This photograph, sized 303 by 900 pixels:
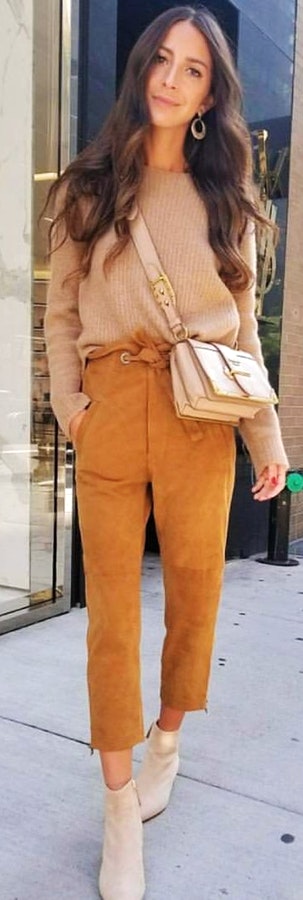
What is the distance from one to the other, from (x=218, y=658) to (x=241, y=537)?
211 cm

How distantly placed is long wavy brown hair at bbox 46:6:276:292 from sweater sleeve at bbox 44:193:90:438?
4 cm

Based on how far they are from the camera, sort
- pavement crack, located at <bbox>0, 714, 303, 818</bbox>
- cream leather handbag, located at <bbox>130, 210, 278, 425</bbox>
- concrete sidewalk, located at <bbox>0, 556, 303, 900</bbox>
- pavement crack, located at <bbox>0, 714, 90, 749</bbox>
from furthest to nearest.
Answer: pavement crack, located at <bbox>0, 714, 90, 749</bbox> < pavement crack, located at <bbox>0, 714, 303, 818</bbox> < concrete sidewalk, located at <bbox>0, 556, 303, 900</bbox> < cream leather handbag, located at <bbox>130, 210, 278, 425</bbox>

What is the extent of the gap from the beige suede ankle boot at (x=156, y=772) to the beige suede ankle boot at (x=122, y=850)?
0.94 ft

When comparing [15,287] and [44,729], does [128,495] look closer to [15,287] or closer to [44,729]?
[44,729]

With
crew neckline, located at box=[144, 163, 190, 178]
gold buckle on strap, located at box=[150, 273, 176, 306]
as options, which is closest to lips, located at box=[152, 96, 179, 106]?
crew neckline, located at box=[144, 163, 190, 178]

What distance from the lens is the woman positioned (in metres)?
1.64

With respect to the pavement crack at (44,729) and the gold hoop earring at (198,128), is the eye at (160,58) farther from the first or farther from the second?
the pavement crack at (44,729)

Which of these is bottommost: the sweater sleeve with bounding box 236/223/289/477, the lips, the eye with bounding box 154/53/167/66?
the sweater sleeve with bounding box 236/223/289/477

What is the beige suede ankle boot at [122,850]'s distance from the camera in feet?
5.44

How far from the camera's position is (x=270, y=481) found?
1857mm

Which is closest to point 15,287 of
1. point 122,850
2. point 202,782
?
point 202,782

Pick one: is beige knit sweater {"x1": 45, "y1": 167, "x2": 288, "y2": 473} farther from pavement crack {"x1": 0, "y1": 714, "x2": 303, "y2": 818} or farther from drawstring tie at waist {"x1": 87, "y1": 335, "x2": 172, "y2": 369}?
pavement crack {"x1": 0, "y1": 714, "x2": 303, "y2": 818}

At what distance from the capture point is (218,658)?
3.20m

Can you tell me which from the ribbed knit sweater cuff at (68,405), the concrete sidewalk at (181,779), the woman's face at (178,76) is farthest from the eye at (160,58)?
the concrete sidewalk at (181,779)
